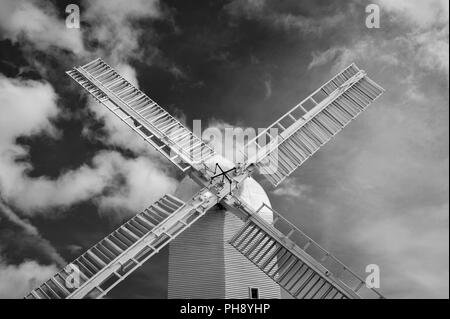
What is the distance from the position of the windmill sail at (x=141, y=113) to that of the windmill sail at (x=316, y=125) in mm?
1974

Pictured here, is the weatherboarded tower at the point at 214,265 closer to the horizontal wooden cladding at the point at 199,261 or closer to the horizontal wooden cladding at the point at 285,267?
the horizontal wooden cladding at the point at 199,261

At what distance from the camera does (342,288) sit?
452 inches

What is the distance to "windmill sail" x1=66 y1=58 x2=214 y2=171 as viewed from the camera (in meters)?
13.7

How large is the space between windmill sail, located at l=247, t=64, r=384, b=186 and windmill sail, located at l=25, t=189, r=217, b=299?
2630 millimetres

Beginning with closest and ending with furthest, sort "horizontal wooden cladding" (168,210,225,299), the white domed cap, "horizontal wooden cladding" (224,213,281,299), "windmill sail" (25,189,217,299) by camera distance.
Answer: "windmill sail" (25,189,217,299)
"horizontal wooden cladding" (224,213,281,299)
"horizontal wooden cladding" (168,210,225,299)
the white domed cap

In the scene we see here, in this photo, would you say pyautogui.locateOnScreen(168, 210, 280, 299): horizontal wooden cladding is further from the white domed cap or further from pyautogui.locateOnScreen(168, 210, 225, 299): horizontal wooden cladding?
the white domed cap

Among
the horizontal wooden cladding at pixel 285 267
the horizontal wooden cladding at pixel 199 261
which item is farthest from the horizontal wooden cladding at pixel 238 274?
the horizontal wooden cladding at pixel 285 267

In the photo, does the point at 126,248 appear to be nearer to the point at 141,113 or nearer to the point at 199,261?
the point at 199,261

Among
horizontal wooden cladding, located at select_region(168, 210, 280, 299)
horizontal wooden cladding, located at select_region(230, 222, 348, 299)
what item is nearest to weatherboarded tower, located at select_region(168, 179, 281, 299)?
horizontal wooden cladding, located at select_region(168, 210, 280, 299)

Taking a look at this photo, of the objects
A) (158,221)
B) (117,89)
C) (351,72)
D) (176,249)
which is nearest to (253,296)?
(176,249)

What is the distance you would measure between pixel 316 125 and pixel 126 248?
8.14 m

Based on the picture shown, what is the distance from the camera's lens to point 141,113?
48.4 feet

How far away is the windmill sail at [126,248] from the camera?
10.5 metres
